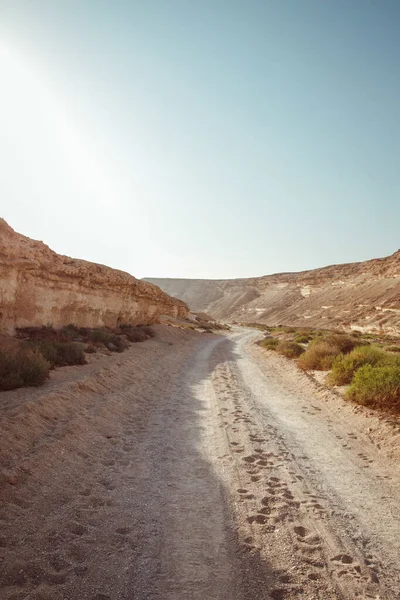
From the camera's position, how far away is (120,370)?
11211mm

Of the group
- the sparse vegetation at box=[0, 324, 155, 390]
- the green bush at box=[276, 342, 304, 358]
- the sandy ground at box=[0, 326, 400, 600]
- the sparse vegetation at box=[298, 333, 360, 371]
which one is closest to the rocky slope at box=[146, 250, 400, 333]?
the green bush at box=[276, 342, 304, 358]

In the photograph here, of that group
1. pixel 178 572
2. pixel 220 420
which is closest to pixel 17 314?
pixel 220 420

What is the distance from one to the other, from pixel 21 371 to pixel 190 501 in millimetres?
5386

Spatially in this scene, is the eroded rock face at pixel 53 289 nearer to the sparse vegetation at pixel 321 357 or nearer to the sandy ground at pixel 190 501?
the sandy ground at pixel 190 501

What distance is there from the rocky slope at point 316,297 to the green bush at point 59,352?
4073 centimetres

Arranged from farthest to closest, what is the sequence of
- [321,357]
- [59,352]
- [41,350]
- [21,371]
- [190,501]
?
[321,357] < [59,352] < [41,350] < [21,371] < [190,501]

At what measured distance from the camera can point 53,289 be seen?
15.0m

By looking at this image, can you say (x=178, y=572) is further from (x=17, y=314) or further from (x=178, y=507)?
(x=17, y=314)

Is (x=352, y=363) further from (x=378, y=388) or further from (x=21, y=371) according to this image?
(x=21, y=371)

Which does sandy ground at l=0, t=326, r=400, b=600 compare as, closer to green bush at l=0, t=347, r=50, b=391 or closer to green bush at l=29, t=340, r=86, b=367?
green bush at l=0, t=347, r=50, b=391

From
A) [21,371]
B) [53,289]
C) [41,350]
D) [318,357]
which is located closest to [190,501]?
[21,371]

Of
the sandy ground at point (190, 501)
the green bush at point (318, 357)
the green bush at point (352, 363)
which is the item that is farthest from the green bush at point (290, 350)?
the sandy ground at point (190, 501)

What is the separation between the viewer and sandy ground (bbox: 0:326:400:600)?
288 centimetres

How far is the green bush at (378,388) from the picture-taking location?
796 centimetres
